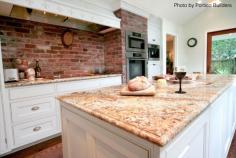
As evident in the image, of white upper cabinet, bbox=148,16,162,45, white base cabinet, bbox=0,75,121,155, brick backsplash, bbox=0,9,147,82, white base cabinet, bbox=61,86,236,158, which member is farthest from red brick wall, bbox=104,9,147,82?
white base cabinet, bbox=61,86,236,158

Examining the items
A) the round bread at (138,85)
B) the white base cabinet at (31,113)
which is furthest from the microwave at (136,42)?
the round bread at (138,85)

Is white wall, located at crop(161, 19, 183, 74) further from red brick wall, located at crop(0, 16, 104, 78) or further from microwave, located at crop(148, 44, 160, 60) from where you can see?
red brick wall, located at crop(0, 16, 104, 78)

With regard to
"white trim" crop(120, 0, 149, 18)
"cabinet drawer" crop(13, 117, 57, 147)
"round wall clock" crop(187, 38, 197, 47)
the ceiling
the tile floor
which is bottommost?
the tile floor

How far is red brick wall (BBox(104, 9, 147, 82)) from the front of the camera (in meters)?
3.12

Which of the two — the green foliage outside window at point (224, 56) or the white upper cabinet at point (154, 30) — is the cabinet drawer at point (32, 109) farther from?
the green foliage outside window at point (224, 56)

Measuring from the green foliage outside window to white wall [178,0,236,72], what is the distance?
0.31 meters

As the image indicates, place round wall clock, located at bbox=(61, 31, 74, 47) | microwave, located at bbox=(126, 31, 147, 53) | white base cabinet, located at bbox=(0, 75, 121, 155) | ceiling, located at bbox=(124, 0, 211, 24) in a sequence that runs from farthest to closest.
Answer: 1. ceiling, located at bbox=(124, 0, 211, 24)
2. microwave, located at bbox=(126, 31, 147, 53)
3. round wall clock, located at bbox=(61, 31, 74, 47)
4. white base cabinet, located at bbox=(0, 75, 121, 155)

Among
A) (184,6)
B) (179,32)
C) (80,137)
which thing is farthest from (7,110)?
(179,32)

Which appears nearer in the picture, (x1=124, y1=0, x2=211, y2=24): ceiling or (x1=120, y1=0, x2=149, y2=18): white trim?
(x1=120, y1=0, x2=149, y2=18): white trim

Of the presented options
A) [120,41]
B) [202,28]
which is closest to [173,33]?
[202,28]

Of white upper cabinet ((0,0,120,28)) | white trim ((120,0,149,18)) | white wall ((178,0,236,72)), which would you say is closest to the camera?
white upper cabinet ((0,0,120,28))

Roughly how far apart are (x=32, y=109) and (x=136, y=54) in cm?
243

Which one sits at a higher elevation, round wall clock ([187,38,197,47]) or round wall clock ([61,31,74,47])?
round wall clock ([187,38,197,47])

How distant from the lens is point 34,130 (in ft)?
6.26
